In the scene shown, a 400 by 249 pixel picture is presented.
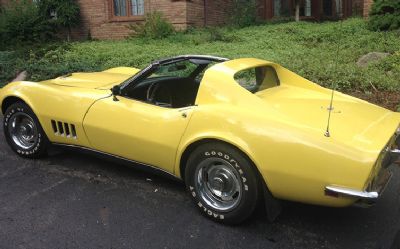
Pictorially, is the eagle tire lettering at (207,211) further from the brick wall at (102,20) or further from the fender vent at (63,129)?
the brick wall at (102,20)

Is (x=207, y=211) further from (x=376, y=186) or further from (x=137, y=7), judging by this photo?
(x=137, y=7)

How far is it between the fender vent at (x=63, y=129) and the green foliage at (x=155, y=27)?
8.22 meters

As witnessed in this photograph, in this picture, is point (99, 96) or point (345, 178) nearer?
point (345, 178)

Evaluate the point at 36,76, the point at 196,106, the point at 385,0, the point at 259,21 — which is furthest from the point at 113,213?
the point at 259,21

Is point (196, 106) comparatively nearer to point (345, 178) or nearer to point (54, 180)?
point (345, 178)

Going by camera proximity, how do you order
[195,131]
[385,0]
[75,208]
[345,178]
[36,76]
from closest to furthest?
[345,178], [195,131], [75,208], [36,76], [385,0]

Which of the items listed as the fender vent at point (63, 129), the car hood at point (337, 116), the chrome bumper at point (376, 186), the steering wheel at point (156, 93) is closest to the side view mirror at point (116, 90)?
the steering wheel at point (156, 93)

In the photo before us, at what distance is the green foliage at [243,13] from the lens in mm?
13484

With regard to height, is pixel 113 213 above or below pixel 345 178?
below

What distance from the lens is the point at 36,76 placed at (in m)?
9.48

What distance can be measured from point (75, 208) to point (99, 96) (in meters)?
1.10

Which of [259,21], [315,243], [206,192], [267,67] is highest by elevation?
[259,21]

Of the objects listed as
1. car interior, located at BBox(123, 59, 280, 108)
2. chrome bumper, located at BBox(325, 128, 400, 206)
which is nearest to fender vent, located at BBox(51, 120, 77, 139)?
car interior, located at BBox(123, 59, 280, 108)

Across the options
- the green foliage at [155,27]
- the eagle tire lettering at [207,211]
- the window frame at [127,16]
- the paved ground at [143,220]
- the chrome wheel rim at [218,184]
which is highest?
the window frame at [127,16]
